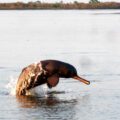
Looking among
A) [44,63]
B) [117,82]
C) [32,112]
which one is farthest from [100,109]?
[117,82]

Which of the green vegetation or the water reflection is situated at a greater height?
the water reflection

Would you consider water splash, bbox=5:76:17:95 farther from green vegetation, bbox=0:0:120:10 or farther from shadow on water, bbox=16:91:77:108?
green vegetation, bbox=0:0:120:10

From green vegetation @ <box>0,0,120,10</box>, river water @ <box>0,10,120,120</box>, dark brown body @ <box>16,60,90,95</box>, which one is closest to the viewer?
river water @ <box>0,10,120,120</box>

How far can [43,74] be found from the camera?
20.3 meters

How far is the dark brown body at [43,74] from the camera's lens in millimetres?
20234

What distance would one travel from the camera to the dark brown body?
20234 mm

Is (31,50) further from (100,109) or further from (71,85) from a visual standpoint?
(100,109)

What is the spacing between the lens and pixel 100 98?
19.6 metres

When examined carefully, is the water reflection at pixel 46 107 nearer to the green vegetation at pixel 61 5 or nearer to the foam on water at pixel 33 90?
the foam on water at pixel 33 90

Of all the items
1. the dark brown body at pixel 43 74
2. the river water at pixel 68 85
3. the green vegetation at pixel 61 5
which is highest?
the dark brown body at pixel 43 74

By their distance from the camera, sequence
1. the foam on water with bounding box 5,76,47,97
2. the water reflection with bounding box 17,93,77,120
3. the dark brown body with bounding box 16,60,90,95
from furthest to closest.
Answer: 1. the foam on water with bounding box 5,76,47,97
2. the dark brown body with bounding box 16,60,90,95
3. the water reflection with bounding box 17,93,77,120

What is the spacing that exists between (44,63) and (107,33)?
86.8 feet

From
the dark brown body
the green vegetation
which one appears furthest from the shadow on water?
the green vegetation

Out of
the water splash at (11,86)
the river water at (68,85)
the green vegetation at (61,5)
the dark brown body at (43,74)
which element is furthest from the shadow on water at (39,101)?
the green vegetation at (61,5)
